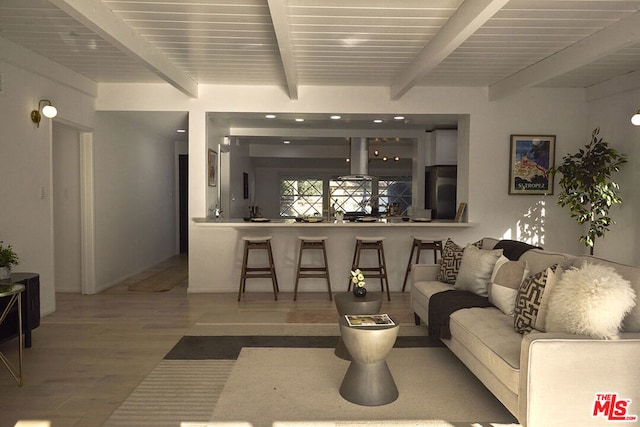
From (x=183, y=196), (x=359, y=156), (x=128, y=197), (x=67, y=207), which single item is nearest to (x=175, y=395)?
(x=67, y=207)

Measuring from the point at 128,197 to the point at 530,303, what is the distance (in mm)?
5632

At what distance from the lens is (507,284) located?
3.04 metres

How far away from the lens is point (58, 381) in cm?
298

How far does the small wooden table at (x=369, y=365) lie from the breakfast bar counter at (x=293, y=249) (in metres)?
2.88

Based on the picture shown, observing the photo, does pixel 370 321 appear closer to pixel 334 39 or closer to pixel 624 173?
pixel 334 39

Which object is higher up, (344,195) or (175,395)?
(344,195)

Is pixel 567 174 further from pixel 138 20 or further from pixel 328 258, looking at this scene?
pixel 138 20

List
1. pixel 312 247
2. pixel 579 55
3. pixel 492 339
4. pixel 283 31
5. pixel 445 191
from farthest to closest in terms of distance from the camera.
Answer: pixel 445 191 < pixel 312 247 < pixel 579 55 < pixel 283 31 < pixel 492 339

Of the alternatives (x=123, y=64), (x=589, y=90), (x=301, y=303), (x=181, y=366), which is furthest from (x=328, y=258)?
(x=589, y=90)

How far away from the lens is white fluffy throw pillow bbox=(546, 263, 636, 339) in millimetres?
2158

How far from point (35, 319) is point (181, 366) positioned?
144 centimetres

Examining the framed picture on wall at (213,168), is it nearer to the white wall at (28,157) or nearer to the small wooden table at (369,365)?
the white wall at (28,157)

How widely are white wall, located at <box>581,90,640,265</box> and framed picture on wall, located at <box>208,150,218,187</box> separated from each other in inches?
187

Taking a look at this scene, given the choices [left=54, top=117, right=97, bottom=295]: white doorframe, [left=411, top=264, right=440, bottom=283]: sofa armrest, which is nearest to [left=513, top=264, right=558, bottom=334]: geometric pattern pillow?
[left=411, top=264, right=440, bottom=283]: sofa armrest
